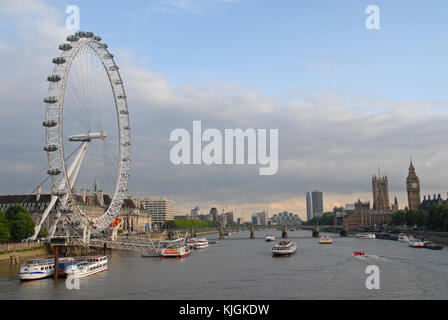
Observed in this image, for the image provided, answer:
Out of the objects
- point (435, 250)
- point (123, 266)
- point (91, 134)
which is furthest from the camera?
point (435, 250)

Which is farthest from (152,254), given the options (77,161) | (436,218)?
(436,218)

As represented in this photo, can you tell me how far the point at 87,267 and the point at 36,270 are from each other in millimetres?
5370

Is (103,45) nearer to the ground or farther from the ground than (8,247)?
farther from the ground

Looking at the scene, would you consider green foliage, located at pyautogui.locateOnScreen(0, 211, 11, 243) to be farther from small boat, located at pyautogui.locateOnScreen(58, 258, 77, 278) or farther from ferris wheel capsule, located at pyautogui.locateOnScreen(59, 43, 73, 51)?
ferris wheel capsule, located at pyautogui.locateOnScreen(59, 43, 73, 51)

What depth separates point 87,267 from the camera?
4612 centimetres

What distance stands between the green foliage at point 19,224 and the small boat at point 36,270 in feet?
77.6

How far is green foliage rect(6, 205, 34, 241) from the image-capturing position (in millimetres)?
65562

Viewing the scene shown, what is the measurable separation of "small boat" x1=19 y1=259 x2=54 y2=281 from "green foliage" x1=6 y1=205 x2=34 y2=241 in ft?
77.6

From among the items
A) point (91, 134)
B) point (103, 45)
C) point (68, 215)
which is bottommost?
point (68, 215)

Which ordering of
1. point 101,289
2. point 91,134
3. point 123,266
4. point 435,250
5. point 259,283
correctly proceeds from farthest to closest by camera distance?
point 435,250 → point 91,134 → point 123,266 → point 259,283 → point 101,289
